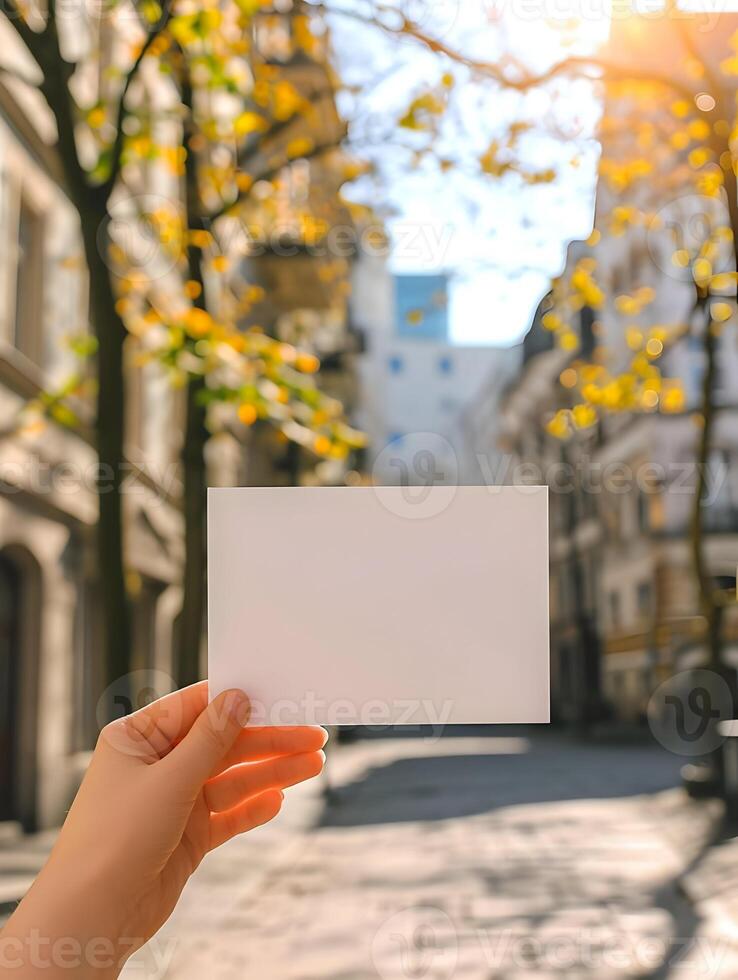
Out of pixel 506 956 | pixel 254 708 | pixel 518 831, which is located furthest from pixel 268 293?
pixel 254 708

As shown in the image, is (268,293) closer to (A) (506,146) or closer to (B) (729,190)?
(A) (506,146)

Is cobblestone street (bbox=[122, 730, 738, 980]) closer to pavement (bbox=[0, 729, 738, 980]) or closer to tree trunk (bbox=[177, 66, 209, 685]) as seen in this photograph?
pavement (bbox=[0, 729, 738, 980])

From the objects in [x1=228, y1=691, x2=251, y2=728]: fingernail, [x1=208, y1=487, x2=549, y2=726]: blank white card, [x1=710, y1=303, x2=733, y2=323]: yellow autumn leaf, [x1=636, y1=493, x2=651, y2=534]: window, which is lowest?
[x1=228, y1=691, x2=251, y2=728]: fingernail

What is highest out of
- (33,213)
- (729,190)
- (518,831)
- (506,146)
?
(33,213)

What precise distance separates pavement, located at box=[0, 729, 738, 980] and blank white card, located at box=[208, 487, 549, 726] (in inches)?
222

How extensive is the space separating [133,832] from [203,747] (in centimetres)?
12

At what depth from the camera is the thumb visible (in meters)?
1.41

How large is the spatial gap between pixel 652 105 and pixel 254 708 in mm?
12117

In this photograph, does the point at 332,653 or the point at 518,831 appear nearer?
the point at 332,653

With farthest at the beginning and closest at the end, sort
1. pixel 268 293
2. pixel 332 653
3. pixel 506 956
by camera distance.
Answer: pixel 268 293 < pixel 506 956 < pixel 332 653

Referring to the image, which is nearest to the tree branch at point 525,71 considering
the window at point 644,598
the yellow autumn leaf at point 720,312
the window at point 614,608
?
the yellow autumn leaf at point 720,312

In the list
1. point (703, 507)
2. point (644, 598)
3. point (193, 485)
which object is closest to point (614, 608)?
point (644, 598)

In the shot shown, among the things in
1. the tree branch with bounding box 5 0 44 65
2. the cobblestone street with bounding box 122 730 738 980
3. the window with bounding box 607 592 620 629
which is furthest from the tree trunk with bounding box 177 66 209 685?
the window with bounding box 607 592 620 629

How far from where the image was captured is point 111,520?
7492mm
